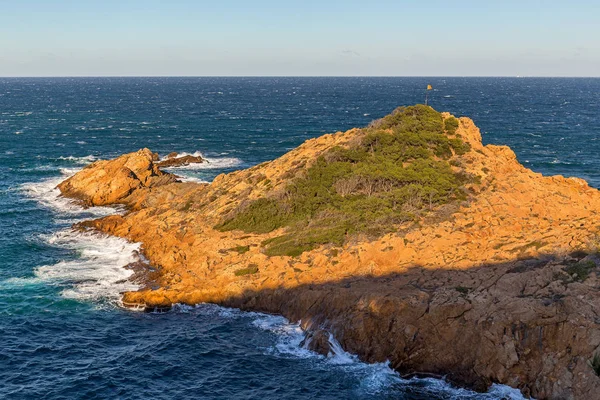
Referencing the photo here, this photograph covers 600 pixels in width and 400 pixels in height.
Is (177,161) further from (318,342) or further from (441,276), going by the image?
(441,276)

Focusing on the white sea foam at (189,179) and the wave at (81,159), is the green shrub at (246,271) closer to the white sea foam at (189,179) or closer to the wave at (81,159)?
the white sea foam at (189,179)

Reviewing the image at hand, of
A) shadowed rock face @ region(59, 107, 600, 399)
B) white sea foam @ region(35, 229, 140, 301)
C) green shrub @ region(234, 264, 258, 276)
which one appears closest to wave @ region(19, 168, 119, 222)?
shadowed rock face @ region(59, 107, 600, 399)

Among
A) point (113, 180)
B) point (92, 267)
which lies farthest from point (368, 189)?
point (113, 180)

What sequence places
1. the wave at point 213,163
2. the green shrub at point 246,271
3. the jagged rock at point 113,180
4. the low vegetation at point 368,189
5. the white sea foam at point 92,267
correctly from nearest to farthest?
the green shrub at point 246,271, the white sea foam at point 92,267, the low vegetation at point 368,189, the jagged rock at point 113,180, the wave at point 213,163

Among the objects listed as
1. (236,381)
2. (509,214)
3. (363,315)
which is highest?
(509,214)

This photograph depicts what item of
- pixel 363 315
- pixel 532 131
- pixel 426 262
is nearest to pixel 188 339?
pixel 363 315

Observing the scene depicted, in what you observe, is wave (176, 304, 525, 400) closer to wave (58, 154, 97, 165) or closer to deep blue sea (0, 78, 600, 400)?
deep blue sea (0, 78, 600, 400)

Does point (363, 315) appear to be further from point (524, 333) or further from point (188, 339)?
point (188, 339)

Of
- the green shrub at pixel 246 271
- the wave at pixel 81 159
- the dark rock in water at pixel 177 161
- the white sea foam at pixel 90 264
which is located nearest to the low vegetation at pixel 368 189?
the green shrub at pixel 246 271
